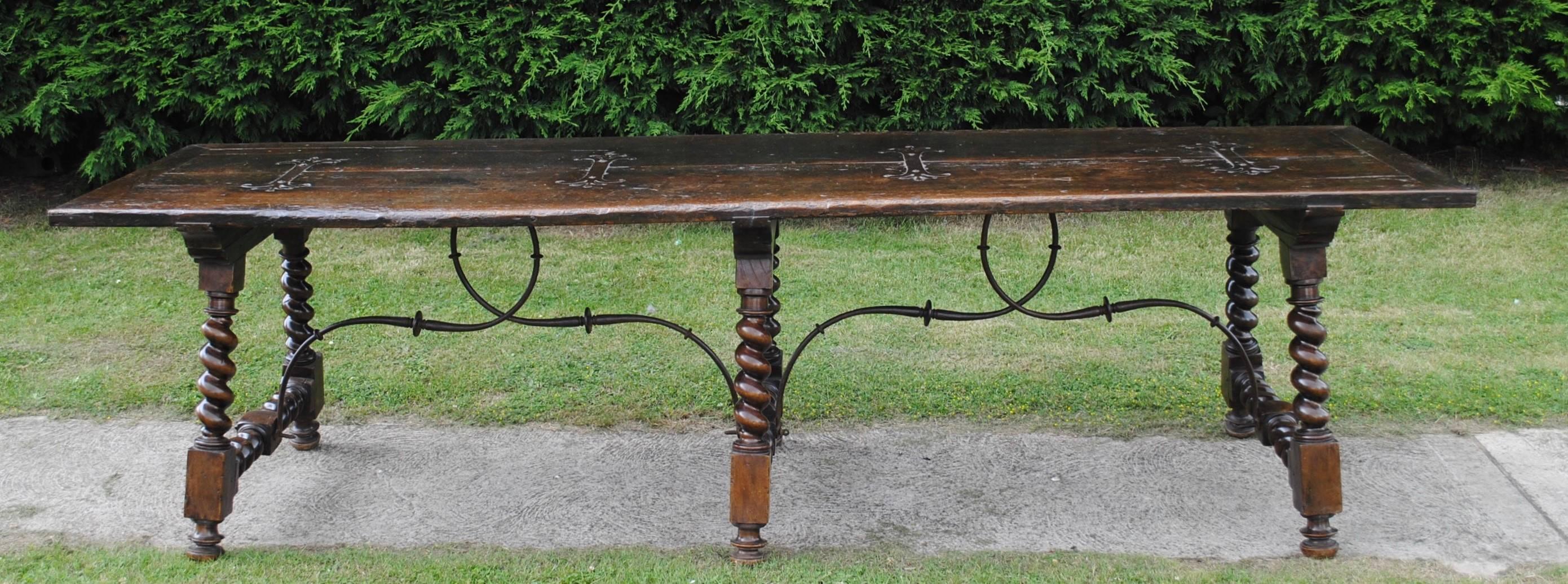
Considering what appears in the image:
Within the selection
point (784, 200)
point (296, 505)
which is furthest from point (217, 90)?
point (784, 200)

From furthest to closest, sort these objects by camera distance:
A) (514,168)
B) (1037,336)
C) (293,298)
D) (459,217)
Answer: (1037,336)
(293,298)
(514,168)
(459,217)

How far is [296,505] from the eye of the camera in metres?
3.71

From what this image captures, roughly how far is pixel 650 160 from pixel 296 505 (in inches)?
53.9


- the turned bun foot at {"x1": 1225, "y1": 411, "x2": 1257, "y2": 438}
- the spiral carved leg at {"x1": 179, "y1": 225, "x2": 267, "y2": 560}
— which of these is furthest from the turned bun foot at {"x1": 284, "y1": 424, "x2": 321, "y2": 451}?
the turned bun foot at {"x1": 1225, "y1": 411, "x2": 1257, "y2": 438}

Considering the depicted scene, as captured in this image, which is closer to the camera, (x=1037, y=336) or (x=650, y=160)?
(x=650, y=160)

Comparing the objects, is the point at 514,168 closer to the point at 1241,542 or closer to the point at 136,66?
the point at 1241,542

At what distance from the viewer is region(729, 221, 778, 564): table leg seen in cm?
327

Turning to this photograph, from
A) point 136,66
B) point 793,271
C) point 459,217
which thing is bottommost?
point 793,271

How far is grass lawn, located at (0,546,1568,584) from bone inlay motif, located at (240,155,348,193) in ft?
3.03

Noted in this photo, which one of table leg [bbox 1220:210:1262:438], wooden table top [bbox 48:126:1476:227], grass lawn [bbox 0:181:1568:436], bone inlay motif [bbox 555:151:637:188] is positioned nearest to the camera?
wooden table top [bbox 48:126:1476:227]

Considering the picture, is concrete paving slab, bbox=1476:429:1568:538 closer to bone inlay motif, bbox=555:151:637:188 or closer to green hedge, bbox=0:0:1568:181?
bone inlay motif, bbox=555:151:637:188

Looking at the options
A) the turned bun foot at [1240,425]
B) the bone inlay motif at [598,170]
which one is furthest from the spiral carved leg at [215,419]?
the turned bun foot at [1240,425]

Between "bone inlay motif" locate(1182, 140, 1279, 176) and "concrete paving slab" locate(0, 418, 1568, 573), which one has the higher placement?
"bone inlay motif" locate(1182, 140, 1279, 176)

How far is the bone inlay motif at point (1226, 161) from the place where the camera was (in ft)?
10.8
